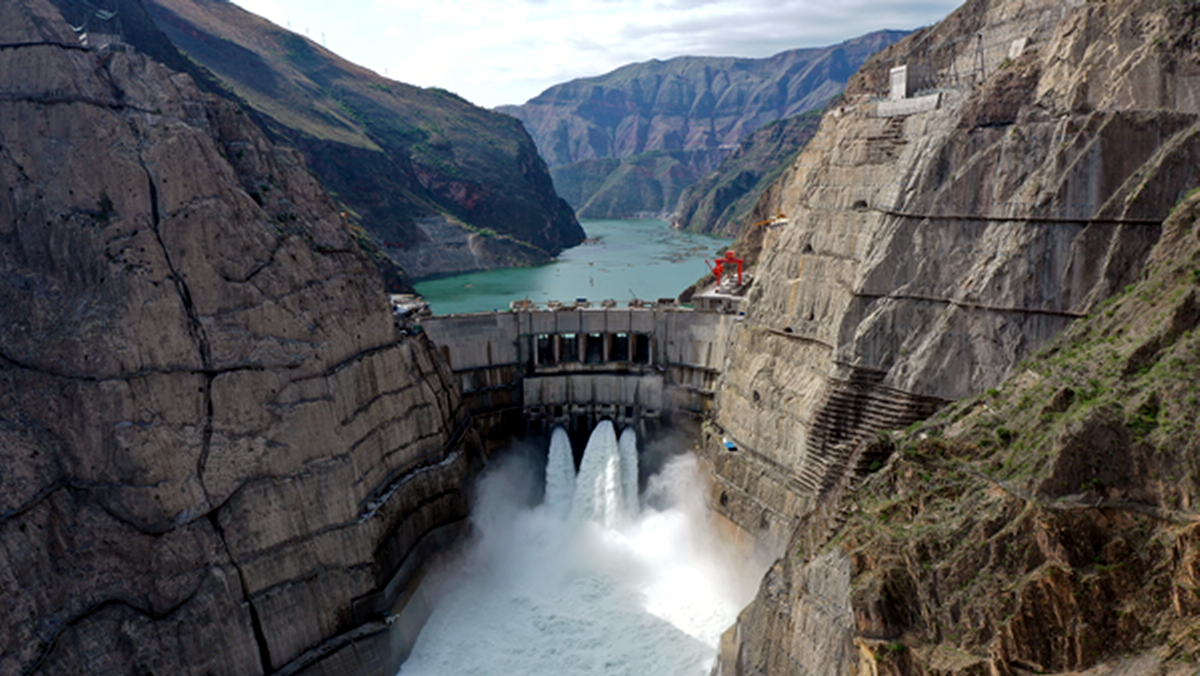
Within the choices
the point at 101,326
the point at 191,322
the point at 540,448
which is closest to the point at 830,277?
the point at 540,448

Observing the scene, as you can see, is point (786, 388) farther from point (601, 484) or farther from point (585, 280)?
point (585, 280)

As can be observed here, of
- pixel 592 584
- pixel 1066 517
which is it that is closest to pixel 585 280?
pixel 592 584

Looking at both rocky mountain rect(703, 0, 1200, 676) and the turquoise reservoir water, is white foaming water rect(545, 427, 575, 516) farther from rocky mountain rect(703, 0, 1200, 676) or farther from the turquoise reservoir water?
the turquoise reservoir water

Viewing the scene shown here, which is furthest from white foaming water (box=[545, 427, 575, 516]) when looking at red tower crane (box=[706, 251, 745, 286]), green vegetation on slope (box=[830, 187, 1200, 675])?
green vegetation on slope (box=[830, 187, 1200, 675])

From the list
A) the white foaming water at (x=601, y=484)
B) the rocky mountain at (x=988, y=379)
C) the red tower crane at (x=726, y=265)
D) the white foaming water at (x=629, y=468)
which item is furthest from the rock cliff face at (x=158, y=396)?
the red tower crane at (x=726, y=265)

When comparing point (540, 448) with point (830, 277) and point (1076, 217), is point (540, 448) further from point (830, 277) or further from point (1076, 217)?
point (1076, 217)

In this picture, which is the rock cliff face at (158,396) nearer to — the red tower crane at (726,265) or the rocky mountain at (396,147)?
the red tower crane at (726,265)
